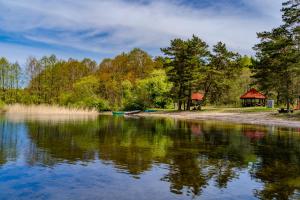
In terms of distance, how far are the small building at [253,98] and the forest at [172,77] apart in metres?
2.01

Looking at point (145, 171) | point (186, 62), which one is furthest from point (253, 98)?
point (145, 171)

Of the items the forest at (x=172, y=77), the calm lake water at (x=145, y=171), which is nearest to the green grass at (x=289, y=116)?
the forest at (x=172, y=77)

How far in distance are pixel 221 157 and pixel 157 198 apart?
Result: 8796 millimetres

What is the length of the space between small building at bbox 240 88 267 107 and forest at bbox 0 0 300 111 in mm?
2013

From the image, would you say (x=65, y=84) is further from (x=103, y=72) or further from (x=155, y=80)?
(x=155, y=80)

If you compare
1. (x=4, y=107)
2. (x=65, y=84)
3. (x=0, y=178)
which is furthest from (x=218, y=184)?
(x=65, y=84)

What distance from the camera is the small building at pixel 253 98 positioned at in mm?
71938

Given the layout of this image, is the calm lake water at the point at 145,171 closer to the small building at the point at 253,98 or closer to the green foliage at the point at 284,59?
the green foliage at the point at 284,59

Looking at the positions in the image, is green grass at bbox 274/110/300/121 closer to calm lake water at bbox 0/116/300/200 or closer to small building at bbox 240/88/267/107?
small building at bbox 240/88/267/107

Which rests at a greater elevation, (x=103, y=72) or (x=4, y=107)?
(x=103, y=72)

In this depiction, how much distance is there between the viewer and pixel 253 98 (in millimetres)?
71875

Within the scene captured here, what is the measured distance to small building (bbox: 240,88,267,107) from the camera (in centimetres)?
7194

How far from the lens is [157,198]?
1059 cm

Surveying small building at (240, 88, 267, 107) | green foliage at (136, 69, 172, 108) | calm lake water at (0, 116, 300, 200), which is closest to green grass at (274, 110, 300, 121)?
small building at (240, 88, 267, 107)
